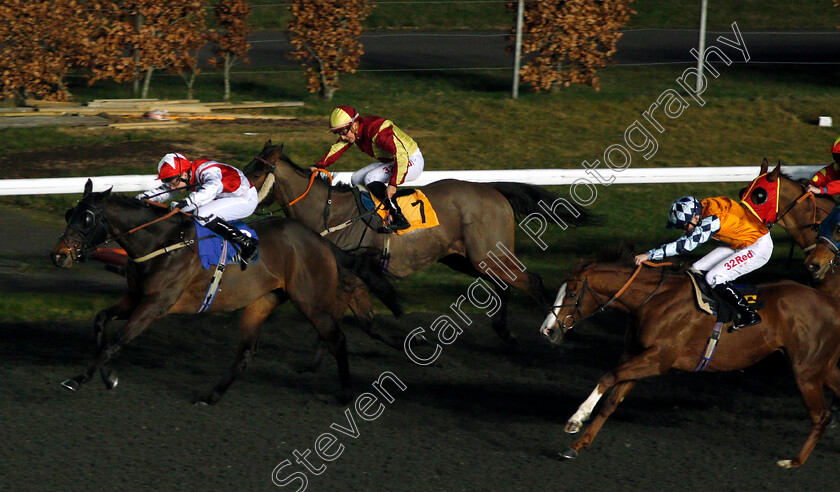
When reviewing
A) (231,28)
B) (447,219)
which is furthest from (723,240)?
(231,28)

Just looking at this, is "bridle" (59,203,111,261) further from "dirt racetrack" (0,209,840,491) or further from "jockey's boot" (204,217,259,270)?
"dirt racetrack" (0,209,840,491)

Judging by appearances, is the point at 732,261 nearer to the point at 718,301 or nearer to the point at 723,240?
the point at 723,240

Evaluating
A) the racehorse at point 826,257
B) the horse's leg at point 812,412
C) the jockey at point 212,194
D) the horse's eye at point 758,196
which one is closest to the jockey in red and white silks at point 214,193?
the jockey at point 212,194

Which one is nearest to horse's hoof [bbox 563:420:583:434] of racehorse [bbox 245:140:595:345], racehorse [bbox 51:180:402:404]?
racehorse [bbox 51:180:402:404]

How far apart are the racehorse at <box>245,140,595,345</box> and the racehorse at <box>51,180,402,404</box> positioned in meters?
0.74

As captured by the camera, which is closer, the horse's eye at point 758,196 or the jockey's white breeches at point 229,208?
the jockey's white breeches at point 229,208

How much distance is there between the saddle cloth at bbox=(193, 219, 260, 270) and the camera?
6.51 m

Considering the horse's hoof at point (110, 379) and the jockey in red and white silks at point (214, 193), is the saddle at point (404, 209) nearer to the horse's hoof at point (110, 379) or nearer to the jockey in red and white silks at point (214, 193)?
the jockey in red and white silks at point (214, 193)

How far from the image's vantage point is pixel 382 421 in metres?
6.36

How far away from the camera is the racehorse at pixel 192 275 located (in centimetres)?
614

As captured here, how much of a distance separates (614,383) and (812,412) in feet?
3.99

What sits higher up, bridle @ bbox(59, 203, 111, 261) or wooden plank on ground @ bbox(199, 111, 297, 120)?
bridle @ bbox(59, 203, 111, 261)

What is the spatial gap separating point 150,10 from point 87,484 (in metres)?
9.29

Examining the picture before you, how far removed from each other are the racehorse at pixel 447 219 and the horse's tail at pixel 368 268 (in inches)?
18.9
